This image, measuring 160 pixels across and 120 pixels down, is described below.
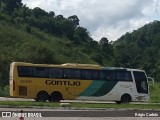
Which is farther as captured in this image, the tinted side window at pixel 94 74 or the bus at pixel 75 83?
the tinted side window at pixel 94 74

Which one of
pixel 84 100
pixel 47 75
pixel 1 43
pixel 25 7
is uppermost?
pixel 25 7

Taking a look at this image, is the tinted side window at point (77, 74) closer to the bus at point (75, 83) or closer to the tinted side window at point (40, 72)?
the bus at point (75, 83)

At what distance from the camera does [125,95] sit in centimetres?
3120

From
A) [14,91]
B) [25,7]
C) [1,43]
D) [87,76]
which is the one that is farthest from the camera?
[25,7]

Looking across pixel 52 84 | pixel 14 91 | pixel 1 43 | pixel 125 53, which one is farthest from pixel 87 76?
pixel 125 53

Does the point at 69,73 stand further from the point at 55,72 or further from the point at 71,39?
the point at 71,39

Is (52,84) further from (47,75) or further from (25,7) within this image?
(25,7)

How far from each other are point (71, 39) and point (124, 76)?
9019 centimetres

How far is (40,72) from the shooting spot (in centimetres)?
2864

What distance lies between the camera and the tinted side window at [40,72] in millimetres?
28516

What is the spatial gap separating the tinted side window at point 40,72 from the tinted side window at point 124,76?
5636mm

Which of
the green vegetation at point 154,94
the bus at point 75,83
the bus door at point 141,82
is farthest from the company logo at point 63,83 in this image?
the green vegetation at point 154,94

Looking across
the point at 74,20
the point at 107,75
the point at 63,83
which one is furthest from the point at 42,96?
the point at 74,20

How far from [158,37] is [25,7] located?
42.2 metres
